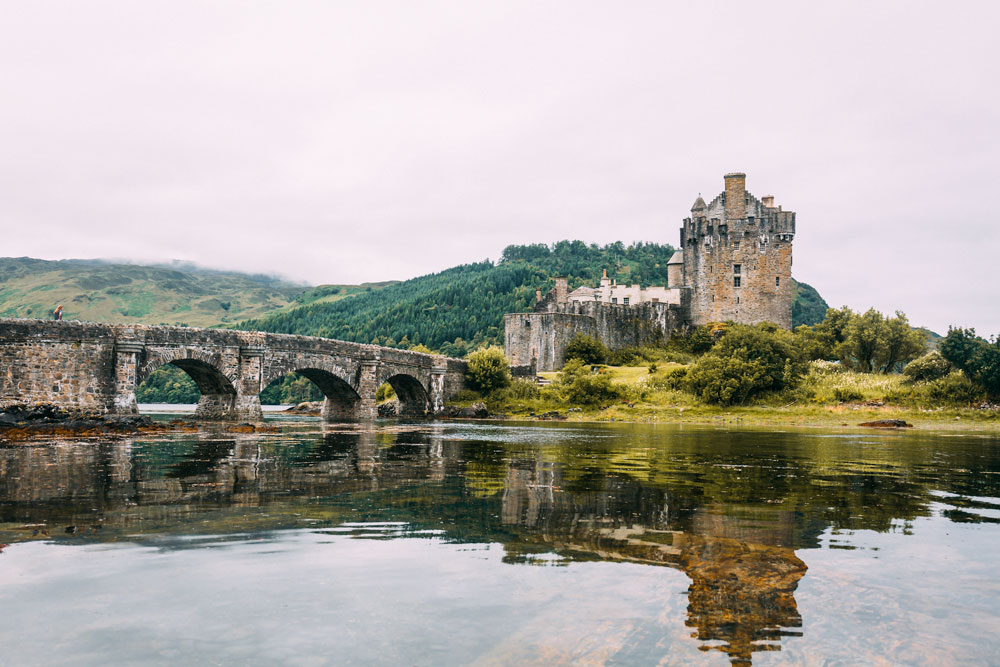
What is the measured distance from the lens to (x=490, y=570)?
661 centimetres

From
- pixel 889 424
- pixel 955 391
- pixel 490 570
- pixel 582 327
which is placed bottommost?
pixel 889 424

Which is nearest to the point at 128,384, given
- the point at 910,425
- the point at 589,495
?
the point at 589,495

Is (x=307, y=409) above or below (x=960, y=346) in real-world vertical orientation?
below

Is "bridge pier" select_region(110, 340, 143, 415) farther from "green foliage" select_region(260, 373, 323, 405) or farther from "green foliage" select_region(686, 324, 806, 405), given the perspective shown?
"green foliage" select_region(260, 373, 323, 405)

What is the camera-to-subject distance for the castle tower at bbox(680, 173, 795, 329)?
238 feet

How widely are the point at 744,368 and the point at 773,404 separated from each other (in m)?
3.01

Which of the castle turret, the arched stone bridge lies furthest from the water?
the castle turret

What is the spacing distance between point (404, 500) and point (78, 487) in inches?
197

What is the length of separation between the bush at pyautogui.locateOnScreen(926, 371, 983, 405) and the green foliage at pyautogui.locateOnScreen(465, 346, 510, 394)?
2952 cm

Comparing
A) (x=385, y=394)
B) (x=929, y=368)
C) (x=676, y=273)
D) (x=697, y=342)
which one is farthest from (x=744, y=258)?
(x=385, y=394)

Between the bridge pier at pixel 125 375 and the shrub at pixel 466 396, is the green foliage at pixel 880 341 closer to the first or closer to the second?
the shrub at pixel 466 396

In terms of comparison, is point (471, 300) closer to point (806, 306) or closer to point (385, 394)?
point (385, 394)

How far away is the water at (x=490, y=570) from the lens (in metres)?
4.84

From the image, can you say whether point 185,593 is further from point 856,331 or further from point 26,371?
point 856,331
